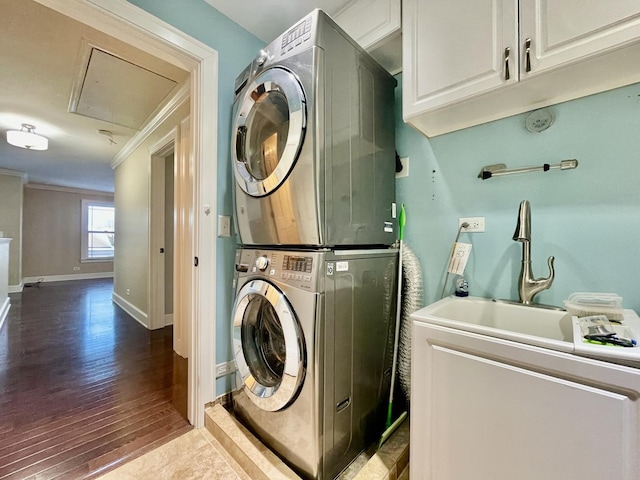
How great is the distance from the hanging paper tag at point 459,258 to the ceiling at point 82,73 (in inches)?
60.5

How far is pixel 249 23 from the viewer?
1680 millimetres

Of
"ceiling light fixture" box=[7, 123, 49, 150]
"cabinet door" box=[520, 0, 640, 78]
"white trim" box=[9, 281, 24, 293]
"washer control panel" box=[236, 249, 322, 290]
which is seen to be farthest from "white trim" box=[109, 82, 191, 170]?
"white trim" box=[9, 281, 24, 293]

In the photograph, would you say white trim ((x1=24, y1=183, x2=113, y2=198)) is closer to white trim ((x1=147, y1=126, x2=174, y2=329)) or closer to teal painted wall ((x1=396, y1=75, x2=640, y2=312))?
white trim ((x1=147, y1=126, x2=174, y2=329))

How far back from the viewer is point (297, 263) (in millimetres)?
1089

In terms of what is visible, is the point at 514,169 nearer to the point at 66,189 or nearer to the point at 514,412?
the point at 514,412

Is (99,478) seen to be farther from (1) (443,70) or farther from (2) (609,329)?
(1) (443,70)

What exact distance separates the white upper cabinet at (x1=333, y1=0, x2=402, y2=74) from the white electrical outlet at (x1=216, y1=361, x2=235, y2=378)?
200 cm

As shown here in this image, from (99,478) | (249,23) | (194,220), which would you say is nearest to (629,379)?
(194,220)

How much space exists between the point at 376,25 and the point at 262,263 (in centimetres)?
139

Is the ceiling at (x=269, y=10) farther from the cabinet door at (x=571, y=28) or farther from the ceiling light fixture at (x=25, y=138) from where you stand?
the ceiling light fixture at (x=25, y=138)

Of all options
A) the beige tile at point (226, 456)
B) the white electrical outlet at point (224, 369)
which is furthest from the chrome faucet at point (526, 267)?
the white electrical outlet at point (224, 369)

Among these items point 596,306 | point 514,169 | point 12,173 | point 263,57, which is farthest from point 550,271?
point 12,173

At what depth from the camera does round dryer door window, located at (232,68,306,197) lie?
1.11 m

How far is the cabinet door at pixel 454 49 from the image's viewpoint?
1.01 meters
